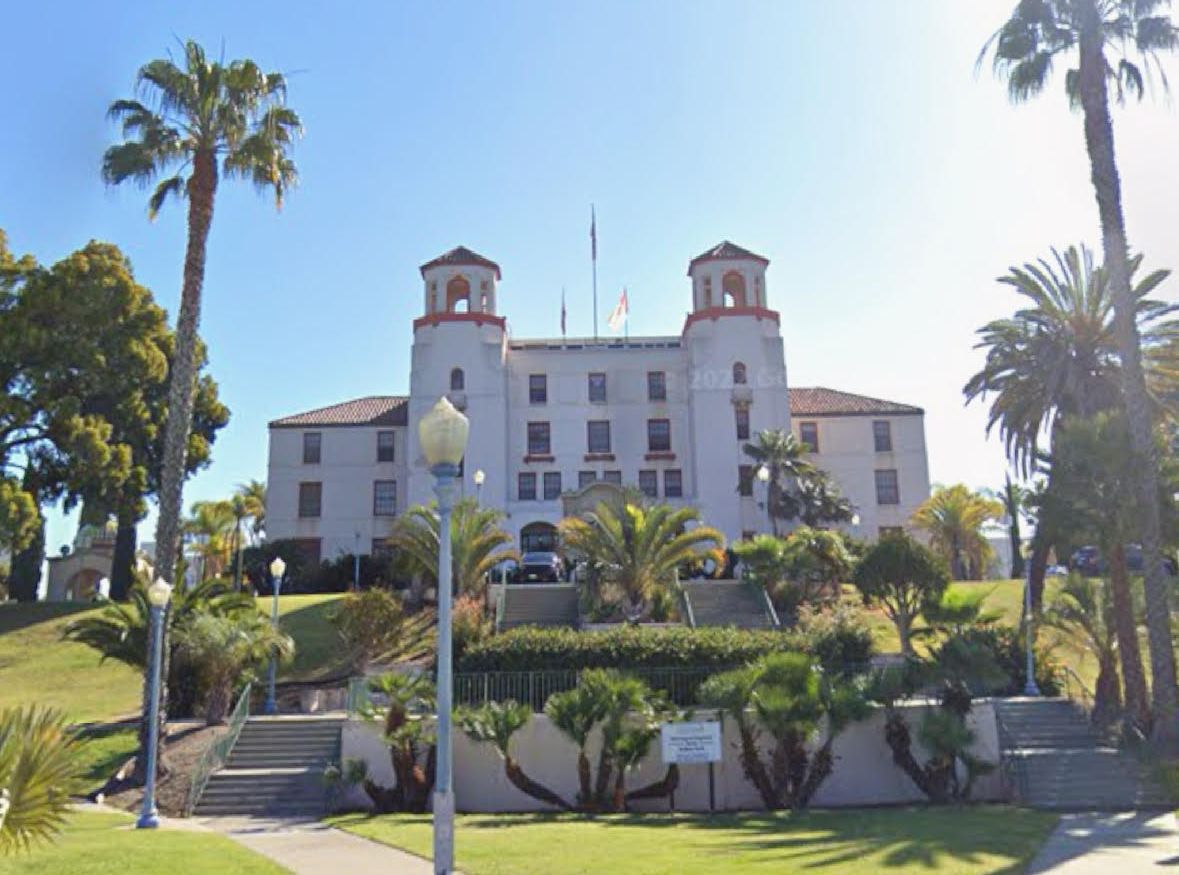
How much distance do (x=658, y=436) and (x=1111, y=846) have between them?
37.8m

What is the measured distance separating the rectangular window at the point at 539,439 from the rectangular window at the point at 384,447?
7.47 metres

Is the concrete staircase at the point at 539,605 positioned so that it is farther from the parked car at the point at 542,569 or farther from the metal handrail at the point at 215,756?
the metal handrail at the point at 215,756

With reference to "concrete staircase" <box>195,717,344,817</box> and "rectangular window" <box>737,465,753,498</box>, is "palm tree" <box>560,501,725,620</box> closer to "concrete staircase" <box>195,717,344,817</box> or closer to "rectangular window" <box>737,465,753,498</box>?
"concrete staircase" <box>195,717,344,817</box>

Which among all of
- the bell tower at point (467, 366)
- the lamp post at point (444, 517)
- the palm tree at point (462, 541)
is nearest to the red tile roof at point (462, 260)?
the bell tower at point (467, 366)

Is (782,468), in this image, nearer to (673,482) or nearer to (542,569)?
(673,482)

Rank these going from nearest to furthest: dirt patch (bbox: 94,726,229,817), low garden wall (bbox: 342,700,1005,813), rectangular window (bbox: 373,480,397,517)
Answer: dirt patch (bbox: 94,726,229,817) → low garden wall (bbox: 342,700,1005,813) → rectangular window (bbox: 373,480,397,517)

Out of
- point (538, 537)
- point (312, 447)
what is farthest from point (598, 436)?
point (312, 447)

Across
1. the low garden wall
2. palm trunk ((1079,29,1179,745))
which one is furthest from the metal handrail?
palm trunk ((1079,29,1179,745))

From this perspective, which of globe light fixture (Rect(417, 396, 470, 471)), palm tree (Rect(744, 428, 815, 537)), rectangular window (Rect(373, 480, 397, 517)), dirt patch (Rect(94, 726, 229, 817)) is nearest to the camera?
globe light fixture (Rect(417, 396, 470, 471))

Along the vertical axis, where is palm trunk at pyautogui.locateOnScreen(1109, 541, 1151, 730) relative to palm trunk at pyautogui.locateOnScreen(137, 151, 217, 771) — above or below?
below

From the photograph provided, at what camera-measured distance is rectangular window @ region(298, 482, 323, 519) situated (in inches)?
2055

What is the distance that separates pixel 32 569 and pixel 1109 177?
40028 millimetres

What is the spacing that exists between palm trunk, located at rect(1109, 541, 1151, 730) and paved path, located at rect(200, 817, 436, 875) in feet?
52.6

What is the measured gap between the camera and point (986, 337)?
35469 mm
